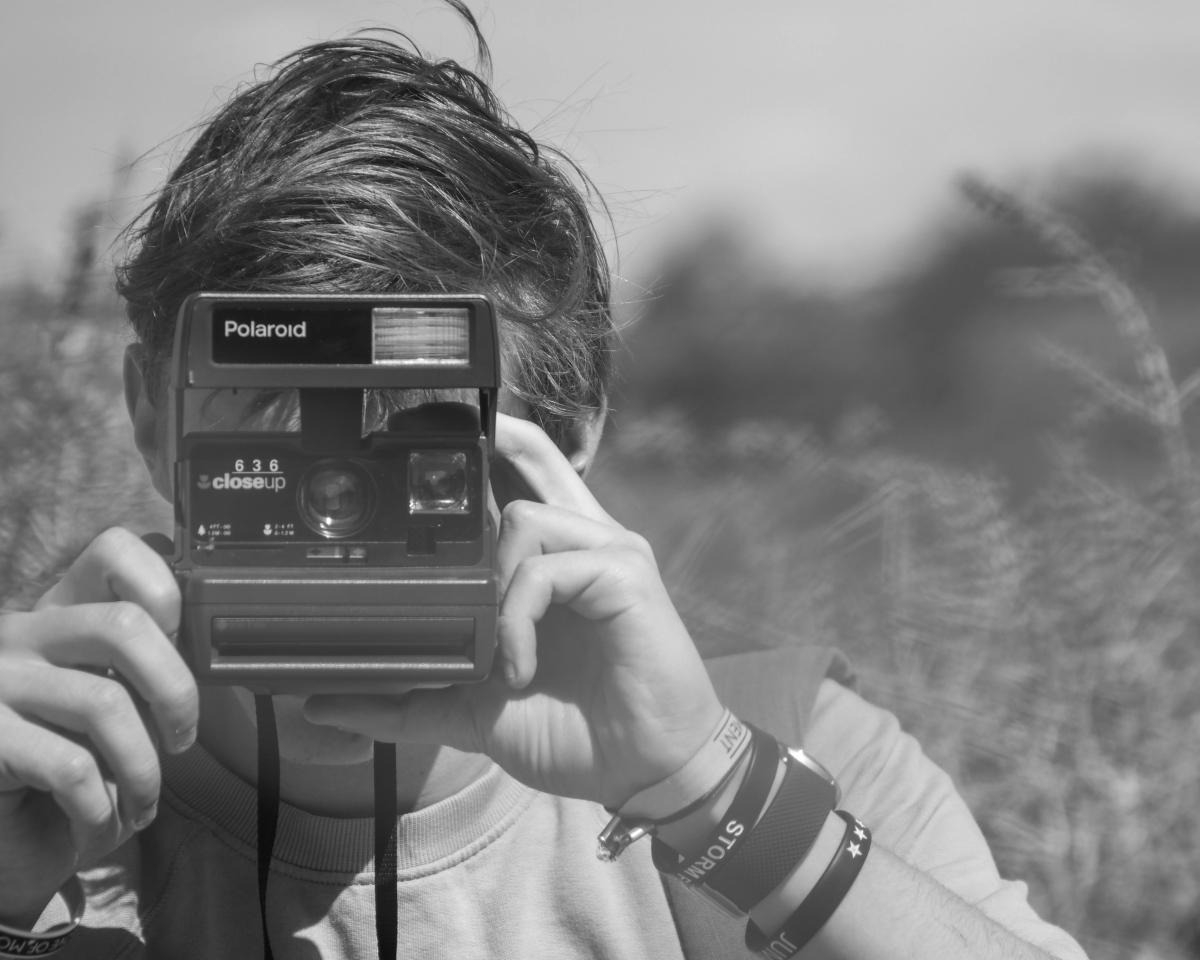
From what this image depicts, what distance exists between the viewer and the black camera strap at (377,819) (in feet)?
6.46

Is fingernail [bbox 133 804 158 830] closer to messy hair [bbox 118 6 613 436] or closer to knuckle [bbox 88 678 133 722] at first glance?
knuckle [bbox 88 678 133 722]

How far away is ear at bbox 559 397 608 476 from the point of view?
2.39 metres

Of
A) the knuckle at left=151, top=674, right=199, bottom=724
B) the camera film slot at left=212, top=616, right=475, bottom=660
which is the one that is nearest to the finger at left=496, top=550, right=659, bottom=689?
the camera film slot at left=212, top=616, right=475, bottom=660

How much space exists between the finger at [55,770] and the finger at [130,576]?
16 cm

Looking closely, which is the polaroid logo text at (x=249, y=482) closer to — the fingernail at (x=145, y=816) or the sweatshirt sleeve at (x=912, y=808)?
the fingernail at (x=145, y=816)

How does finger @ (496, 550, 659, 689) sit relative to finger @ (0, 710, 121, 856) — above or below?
above

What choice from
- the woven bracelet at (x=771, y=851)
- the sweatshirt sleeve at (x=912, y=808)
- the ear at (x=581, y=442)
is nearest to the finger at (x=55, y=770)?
the woven bracelet at (x=771, y=851)

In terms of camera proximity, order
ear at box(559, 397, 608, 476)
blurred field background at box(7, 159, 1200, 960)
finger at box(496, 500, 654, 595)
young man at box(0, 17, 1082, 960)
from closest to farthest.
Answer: young man at box(0, 17, 1082, 960)
finger at box(496, 500, 654, 595)
ear at box(559, 397, 608, 476)
blurred field background at box(7, 159, 1200, 960)

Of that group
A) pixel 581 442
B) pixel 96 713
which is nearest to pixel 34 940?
pixel 96 713

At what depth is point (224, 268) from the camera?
86.7 inches

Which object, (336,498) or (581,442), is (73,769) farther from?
(581,442)

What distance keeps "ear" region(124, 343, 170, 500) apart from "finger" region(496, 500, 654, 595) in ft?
1.83

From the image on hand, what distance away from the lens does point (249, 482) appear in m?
1.79

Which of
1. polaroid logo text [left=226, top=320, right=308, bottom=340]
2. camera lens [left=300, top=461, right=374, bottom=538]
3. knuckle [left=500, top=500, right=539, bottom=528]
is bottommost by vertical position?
knuckle [left=500, top=500, right=539, bottom=528]
